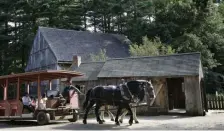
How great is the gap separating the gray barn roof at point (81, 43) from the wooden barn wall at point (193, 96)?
55.0 ft

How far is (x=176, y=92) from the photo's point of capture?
23.1m

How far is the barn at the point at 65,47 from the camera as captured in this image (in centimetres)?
3256

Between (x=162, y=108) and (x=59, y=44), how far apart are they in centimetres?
1830

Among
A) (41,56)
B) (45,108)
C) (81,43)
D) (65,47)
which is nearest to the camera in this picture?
(45,108)

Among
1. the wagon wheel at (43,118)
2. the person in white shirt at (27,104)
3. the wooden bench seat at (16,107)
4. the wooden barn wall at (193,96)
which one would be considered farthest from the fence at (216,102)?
the wooden bench seat at (16,107)

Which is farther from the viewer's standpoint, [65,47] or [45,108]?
[65,47]

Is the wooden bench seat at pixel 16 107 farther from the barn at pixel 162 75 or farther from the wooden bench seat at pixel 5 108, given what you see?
the barn at pixel 162 75

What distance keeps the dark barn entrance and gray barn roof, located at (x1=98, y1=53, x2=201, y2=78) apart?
10.6 ft

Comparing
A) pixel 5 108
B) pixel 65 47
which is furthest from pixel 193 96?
pixel 65 47

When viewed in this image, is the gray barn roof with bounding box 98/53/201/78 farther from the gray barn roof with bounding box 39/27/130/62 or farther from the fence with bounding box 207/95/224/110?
the gray barn roof with bounding box 39/27/130/62

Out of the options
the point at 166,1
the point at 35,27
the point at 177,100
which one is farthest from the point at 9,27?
the point at 177,100

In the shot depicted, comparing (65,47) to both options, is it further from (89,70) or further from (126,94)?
(126,94)

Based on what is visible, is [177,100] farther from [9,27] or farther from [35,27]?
[9,27]

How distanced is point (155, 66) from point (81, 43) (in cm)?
1786
